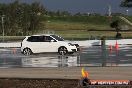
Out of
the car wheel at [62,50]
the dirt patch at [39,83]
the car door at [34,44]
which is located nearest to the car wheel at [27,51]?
the car door at [34,44]

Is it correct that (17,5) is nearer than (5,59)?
No

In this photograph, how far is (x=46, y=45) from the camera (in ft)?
110

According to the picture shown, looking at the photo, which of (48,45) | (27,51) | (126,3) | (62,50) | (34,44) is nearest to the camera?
(62,50)

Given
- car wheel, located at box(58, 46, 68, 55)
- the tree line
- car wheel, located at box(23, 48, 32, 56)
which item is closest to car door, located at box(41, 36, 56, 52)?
car wheel, located at box(58, 46, 68, 55)

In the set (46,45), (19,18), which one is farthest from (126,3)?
(46,45)

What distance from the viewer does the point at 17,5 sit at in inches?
4373

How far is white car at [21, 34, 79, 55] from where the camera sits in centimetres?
3250

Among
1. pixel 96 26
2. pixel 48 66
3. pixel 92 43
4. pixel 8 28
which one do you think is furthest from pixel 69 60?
pixel 96 26

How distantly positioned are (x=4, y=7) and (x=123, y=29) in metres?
30.5

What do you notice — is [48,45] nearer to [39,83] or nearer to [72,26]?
[39,83]

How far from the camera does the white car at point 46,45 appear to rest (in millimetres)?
32500

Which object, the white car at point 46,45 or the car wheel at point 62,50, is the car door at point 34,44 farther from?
the car wheel at point 62,50

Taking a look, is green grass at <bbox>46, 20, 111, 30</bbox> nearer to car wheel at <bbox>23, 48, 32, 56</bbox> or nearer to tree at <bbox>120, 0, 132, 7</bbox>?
tree at <bbox>120, 0, 132, 7</bbox>

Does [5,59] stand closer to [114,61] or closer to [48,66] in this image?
[48,66]
